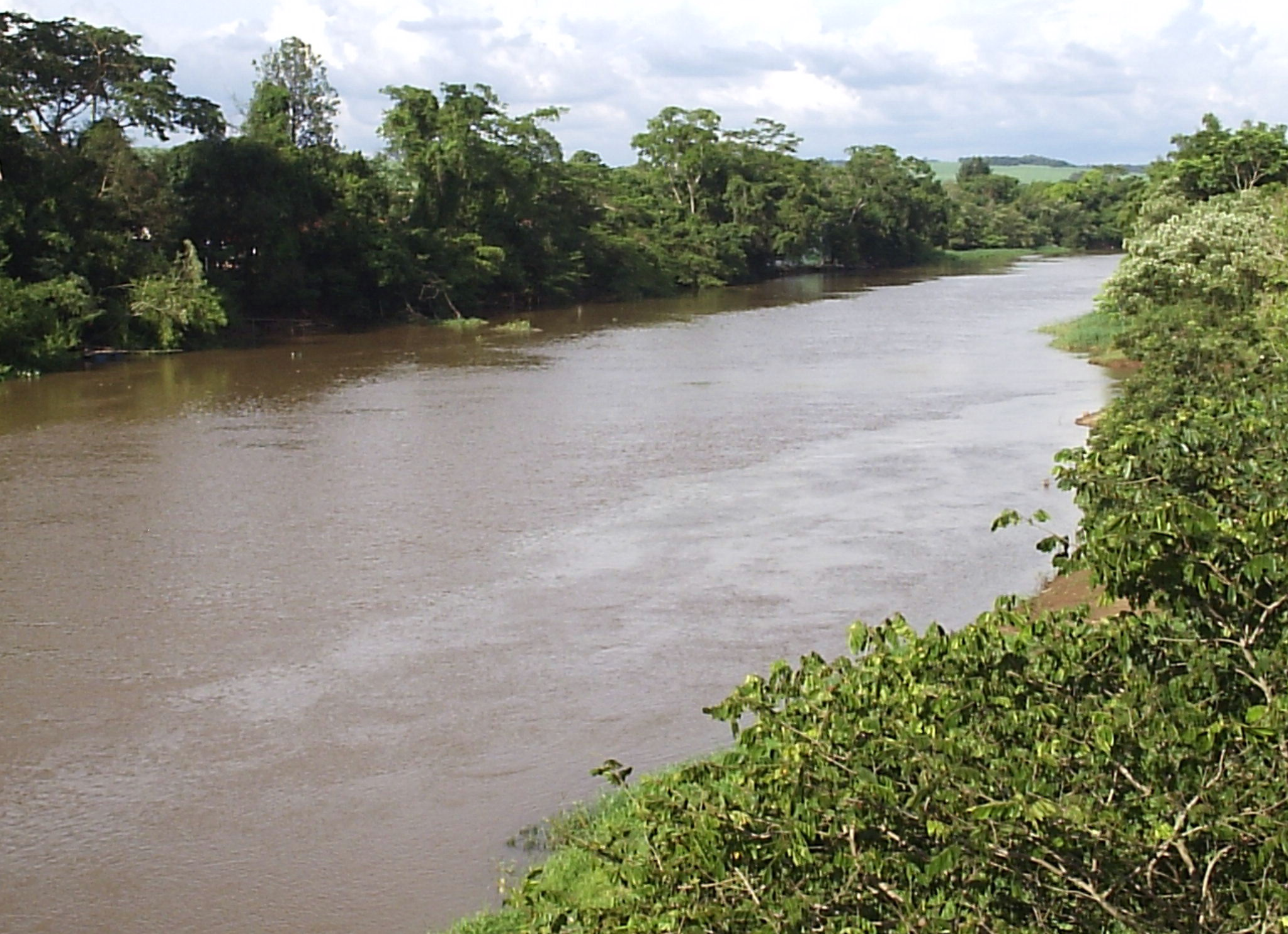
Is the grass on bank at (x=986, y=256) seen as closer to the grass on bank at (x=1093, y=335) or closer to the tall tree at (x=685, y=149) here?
the tall tree at (x=685, y=149)

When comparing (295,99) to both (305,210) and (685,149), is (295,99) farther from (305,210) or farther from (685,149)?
(685,149)

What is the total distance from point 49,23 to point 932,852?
37717mm

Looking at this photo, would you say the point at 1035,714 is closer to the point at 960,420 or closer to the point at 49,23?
the point at 960,420

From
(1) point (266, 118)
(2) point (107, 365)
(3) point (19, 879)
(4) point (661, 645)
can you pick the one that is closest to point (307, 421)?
(2) point (107, 365)

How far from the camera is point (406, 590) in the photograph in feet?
45.9

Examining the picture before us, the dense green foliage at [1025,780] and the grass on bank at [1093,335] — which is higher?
the dense green foliage at [1025,780]

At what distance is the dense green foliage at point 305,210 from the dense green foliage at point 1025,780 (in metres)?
28.5

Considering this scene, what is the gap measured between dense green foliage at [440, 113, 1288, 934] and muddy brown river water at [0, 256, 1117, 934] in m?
4.18

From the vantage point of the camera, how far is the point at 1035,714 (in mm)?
3932

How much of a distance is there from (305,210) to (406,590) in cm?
2905

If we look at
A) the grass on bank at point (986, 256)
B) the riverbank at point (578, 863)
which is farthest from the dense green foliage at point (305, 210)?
the riverbank at point (578, 863)

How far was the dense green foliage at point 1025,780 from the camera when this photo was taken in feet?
11.6

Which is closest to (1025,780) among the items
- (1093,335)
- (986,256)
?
(1093,335)

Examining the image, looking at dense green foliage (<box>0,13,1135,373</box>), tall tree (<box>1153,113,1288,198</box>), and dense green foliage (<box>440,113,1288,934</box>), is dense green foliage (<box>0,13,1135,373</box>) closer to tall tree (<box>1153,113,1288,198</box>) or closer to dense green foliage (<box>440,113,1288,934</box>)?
tall tree (<box>1153,113,1288,198</box>)
